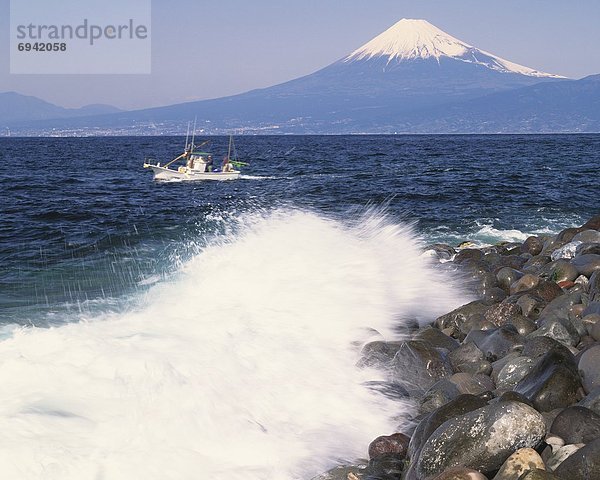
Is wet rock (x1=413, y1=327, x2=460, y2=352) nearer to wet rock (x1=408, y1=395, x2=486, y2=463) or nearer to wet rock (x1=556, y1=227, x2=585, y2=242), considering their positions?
wet rock (x1=408, y1=395, x2=486, y2=463)

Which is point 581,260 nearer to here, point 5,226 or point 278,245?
point 278,245

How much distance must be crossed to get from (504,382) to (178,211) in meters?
23.1

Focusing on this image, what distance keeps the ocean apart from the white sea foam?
30 mm

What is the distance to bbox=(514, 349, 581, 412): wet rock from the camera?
6715 mm

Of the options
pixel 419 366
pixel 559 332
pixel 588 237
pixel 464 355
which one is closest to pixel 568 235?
pixel 588 237

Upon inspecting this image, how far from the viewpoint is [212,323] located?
40.4 ft

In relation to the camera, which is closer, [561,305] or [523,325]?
[523,325]

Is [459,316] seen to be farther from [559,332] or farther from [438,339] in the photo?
[559,332]

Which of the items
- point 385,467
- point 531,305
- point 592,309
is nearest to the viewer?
point 385,467

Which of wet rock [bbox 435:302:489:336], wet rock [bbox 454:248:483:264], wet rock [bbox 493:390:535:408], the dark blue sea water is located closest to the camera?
wet rock [bbox 493:390:535:408]

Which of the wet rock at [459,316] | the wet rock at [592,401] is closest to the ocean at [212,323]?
the wet rock at [459,316]

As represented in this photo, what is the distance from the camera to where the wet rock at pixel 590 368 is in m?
6.97

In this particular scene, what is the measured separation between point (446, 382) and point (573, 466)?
2.85m

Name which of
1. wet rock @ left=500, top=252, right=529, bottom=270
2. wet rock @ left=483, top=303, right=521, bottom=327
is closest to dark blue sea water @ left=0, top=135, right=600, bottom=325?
wet rock @ left=500, top=252, right=529, bottom=270
